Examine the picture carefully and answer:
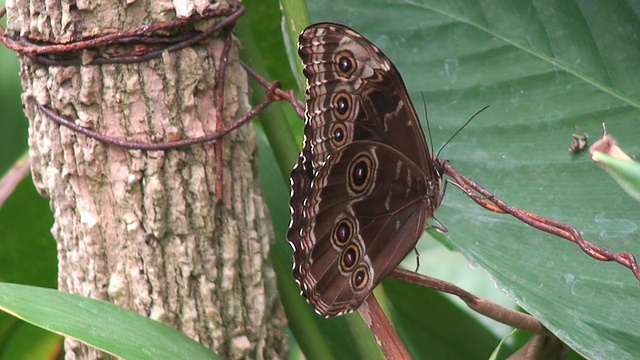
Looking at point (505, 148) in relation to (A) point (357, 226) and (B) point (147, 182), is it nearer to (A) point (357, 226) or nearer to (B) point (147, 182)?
(A) point (357, 226)

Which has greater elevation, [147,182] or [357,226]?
[147,182]

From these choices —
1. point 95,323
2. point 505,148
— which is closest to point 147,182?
point 95,323

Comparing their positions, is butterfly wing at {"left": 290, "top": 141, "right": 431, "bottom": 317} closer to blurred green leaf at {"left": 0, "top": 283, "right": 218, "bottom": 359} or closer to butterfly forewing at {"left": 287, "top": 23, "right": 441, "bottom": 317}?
butterfly forewing at {"left": 287, "top": 23, "right": 441, "bottom": 317}

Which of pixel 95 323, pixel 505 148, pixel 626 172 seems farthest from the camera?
pixel 505 148

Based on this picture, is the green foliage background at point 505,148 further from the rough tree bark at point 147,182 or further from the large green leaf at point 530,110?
the rough tree bark at point 147,182

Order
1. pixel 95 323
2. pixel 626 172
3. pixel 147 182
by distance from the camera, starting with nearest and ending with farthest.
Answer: pixel 626 172 < pixel 95 323 < pixel 147 182

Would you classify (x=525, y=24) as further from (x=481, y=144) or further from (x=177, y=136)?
(x=177, y=136)

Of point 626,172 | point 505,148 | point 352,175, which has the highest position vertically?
point 626,172

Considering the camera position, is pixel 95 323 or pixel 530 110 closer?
pixel 95 323
